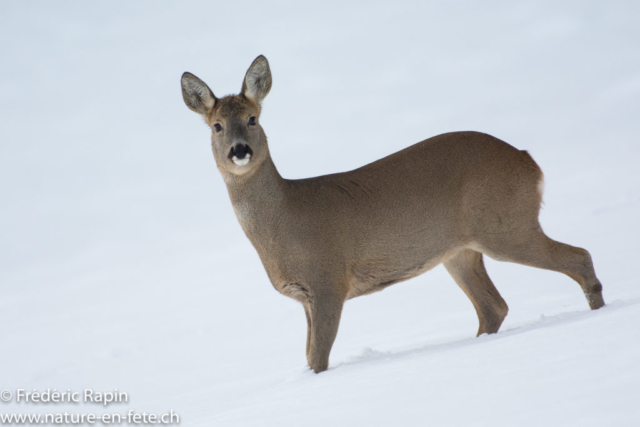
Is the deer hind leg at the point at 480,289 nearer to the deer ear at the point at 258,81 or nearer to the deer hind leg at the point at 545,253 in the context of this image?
the deer hind leg at the point at 545,253

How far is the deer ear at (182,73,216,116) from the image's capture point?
19.6 ft

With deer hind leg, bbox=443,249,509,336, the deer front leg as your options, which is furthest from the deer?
deer hind leg, bbox=443,249,509,336

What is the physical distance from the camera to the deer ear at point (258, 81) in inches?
239

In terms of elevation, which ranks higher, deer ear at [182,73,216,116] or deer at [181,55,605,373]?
deer ear at [182,73,216,116]

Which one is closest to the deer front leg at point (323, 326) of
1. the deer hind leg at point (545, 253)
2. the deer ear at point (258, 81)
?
the deer hind leg at point (545, 253)

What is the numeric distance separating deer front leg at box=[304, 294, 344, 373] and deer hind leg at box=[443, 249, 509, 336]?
1.46 meters

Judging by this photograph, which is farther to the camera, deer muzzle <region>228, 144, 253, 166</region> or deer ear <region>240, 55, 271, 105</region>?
deer ear <region>240, 55, 271, 105</region>

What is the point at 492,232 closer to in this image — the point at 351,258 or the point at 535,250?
the point at 535,250

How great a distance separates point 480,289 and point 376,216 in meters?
1.36

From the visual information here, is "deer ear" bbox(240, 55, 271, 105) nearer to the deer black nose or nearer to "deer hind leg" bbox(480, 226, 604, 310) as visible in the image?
the deer black nose

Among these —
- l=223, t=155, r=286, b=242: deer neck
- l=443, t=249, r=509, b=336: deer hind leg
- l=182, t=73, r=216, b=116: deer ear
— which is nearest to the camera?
l=223, t=155, r=286, b=242: deer neck

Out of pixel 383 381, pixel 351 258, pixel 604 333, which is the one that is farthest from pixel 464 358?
pixel 351 258

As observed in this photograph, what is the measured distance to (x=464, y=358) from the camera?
154 inches

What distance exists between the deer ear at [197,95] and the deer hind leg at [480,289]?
2530mm
